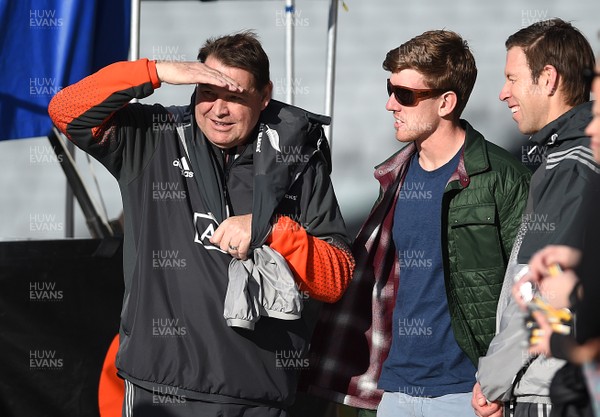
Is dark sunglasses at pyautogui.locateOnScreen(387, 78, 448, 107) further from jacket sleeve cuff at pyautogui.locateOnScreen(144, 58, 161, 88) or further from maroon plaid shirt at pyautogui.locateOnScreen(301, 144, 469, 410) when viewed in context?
jacket sleeve cuff at pyautogui.locateOnScreen(144, 58, 161, 88)

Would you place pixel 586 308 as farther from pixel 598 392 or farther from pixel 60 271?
pixel 60 271

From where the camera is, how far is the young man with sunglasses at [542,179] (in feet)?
9.75

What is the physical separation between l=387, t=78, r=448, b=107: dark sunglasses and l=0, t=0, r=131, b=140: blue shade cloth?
6.48 feet

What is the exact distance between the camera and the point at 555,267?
242 centimetres

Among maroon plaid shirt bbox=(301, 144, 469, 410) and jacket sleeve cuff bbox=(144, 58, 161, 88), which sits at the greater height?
jacket sleeve cuff bbox=(144, 58, 161, 88)

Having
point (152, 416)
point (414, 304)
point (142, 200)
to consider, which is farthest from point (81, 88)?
point (414, 304)

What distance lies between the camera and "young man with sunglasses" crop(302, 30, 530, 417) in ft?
11.5

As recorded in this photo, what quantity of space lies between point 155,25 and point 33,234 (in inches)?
65.2

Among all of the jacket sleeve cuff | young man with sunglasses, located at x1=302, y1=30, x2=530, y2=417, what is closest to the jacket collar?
young man with sunglasses, located at x1=302, y1=30, x2=530, y2=417

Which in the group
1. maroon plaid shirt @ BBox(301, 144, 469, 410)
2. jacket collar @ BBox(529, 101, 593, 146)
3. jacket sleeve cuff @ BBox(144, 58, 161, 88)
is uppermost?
jacket sleeve cuff @ BBox(144, 58, 161, 88)

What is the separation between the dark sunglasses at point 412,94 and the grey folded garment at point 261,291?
2.72ft

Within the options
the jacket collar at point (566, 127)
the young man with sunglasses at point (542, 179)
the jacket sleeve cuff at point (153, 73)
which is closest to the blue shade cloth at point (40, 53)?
the jacket sleeve cuff at point (153, 73)

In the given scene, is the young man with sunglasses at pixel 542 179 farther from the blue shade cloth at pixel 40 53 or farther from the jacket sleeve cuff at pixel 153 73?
the blue shade cloth at pixel 40 53

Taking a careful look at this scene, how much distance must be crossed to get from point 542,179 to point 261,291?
40.1 inches
